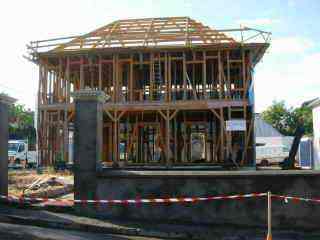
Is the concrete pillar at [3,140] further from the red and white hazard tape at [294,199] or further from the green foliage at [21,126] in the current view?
the green foliage at [21,126]

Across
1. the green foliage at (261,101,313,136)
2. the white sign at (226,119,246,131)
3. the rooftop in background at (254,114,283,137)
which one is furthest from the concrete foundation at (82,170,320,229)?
the green foliage at (261,101,313,136)

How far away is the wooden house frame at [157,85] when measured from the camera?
24312 mm

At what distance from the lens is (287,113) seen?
267 ft

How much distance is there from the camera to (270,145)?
46.2 m

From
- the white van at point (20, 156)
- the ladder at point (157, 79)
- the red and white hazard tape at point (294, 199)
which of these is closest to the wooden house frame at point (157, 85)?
the ladder at point (157, 79)

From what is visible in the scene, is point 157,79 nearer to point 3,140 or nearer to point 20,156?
point 3,140

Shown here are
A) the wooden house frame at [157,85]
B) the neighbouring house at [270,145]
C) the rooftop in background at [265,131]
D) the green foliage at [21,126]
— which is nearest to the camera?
the wooden house frame at [157,85]

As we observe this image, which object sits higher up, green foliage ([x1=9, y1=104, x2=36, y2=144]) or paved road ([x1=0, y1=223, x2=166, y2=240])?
green foliage ([x1=9, y1=104, x2=36, y2=144])

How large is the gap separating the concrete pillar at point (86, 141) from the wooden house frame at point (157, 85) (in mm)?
12483

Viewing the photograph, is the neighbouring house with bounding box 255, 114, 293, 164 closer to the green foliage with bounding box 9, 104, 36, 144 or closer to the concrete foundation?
the concrete foundation

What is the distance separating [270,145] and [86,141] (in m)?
37.7

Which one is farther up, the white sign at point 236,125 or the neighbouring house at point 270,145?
the white sign at point 236,125

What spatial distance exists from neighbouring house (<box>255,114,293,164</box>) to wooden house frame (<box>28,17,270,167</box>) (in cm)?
1236

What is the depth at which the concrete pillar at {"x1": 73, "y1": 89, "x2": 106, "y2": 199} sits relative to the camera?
11.1 metres
